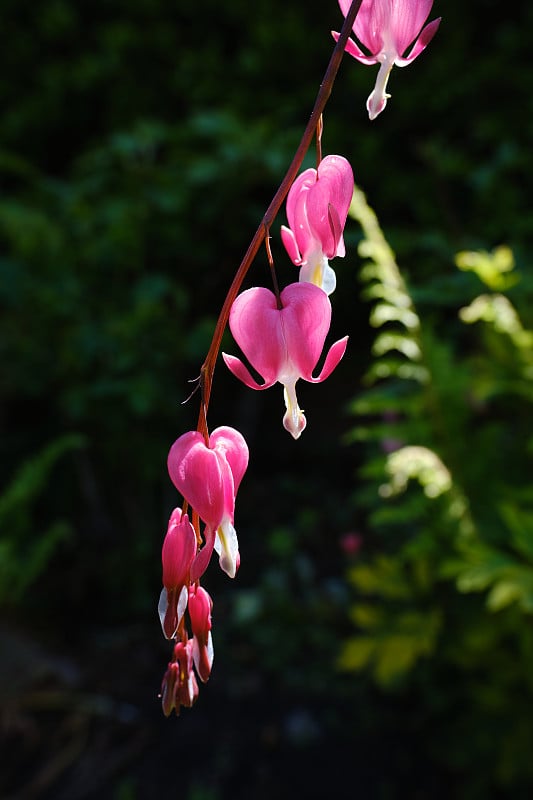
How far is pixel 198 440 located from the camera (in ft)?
1.25

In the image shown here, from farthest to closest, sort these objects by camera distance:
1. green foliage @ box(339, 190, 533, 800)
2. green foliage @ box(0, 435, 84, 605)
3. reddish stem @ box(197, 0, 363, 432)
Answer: green foliage @ box(0, 435, 84, 605) < green foliage @ box(339, 190, 533, 800) < reddish stem @ box(197, 0, 363, 432)

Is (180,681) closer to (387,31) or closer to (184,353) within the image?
(387,31)

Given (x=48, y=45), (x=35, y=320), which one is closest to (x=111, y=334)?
(x=35, y=320)

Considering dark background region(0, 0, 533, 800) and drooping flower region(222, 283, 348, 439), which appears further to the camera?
dark background region(0, 0, 533, 800)

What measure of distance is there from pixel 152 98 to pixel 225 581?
194 centimetres

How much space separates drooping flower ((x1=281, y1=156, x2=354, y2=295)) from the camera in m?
0.39

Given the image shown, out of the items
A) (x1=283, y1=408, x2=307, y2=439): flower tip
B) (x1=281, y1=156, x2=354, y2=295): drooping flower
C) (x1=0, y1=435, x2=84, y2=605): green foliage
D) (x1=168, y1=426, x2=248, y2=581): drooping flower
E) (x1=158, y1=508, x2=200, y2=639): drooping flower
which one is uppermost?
(x1=0, y1=435, x2=84, y2=605): green foliage

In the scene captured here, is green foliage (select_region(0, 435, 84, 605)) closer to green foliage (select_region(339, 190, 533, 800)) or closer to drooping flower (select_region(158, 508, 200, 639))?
green foliage (select_region(339, 190, 533, 800))

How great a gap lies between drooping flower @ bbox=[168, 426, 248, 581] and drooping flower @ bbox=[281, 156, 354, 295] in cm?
11

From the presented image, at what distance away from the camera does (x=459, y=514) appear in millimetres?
1742

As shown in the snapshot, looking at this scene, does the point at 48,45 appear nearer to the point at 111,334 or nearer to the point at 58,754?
the point at 111,334

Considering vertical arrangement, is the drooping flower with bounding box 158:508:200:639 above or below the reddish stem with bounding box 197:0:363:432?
below

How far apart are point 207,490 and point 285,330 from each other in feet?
0.28

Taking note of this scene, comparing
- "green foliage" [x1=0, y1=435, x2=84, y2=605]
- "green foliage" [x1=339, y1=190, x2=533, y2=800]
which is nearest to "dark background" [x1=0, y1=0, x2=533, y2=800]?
"green foliage" [x1=0, y1=435, x2=84, y2=605]
